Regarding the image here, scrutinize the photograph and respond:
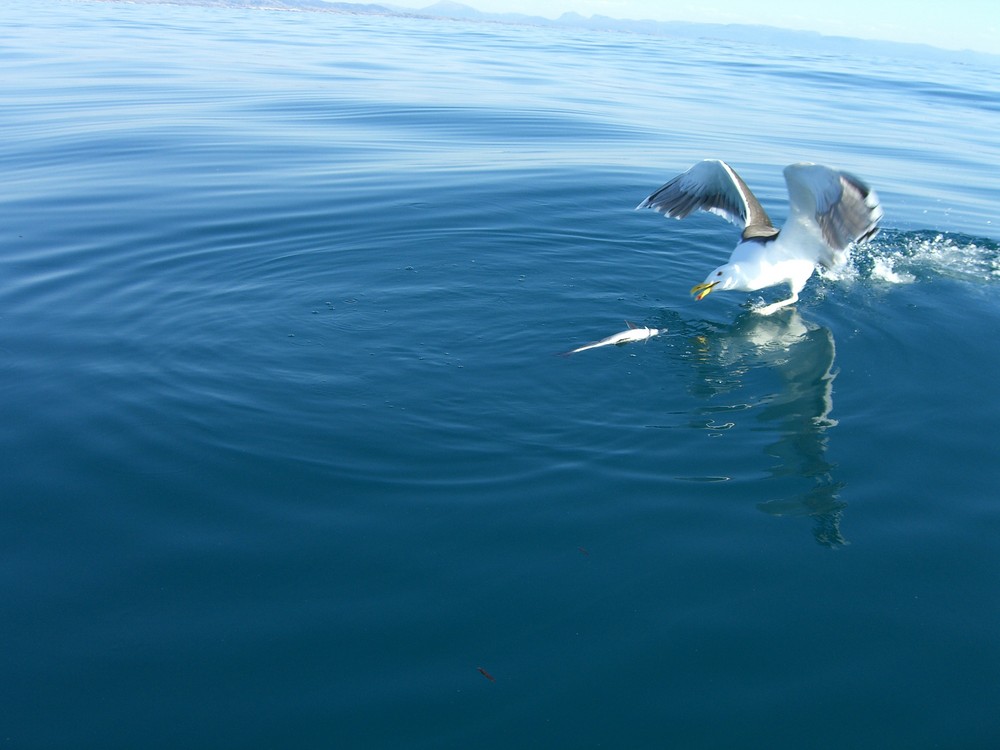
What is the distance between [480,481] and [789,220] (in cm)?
595

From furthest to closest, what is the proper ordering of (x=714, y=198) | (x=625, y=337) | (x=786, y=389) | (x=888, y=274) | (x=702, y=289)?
1. (x=714, y=198)
2. (x=888, y=274)
3. (x=702, y=289)
4. (x=625, y=337)
5. (x=786, y=389)

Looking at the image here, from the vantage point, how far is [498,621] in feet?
16.6

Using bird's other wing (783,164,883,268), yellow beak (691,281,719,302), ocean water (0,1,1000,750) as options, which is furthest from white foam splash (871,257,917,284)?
yellow beak (691,281,719,302)

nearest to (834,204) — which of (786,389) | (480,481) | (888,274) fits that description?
(888,274)

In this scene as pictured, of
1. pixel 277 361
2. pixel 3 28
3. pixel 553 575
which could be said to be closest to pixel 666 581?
pixel 553 575

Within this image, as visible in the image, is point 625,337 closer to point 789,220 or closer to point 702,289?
point 702,289

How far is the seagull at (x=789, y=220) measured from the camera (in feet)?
29.3

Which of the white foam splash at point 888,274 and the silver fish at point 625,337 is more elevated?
the white foam splash at point 888,274

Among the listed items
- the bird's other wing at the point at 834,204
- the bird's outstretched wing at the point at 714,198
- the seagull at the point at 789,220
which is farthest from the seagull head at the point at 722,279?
the bird's other wing at the point at 834,204

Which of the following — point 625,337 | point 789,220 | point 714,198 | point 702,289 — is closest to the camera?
point 625,337

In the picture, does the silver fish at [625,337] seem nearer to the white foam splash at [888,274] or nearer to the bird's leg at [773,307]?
the bird's leg at [773,307]

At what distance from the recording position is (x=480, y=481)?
20.8 feet

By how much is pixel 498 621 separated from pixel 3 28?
177 ft

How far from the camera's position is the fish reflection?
6242 mm
